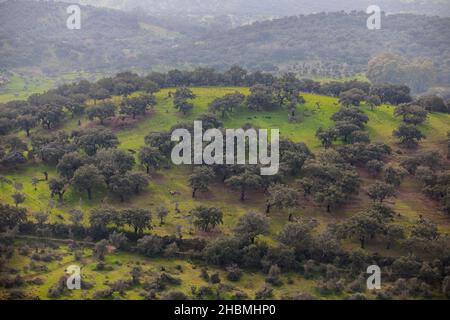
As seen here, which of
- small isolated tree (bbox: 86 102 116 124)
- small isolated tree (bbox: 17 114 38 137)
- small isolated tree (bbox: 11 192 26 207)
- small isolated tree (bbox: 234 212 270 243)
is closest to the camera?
small isolated tree (bbox: 234 212 270 243)

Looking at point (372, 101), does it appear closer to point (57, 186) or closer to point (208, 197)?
point (208, 197)

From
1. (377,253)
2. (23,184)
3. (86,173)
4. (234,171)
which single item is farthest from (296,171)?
(23,184)

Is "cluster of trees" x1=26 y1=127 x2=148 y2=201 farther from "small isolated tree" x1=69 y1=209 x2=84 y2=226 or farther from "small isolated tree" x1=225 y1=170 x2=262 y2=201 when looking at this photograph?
"small isolated tree" x1=225 y1=170 x2=262 y2=201

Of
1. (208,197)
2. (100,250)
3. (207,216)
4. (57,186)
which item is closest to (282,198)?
(207,216)

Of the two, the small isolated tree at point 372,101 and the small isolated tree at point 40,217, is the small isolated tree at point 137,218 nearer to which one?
the small isolated tree at point 40,217

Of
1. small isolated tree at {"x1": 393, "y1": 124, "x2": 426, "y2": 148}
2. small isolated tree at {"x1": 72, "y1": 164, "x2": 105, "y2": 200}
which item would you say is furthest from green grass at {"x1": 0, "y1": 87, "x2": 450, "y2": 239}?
small isolated tree at {"x1": 72, "y1": 164, "x2": 105, "y2": 200}

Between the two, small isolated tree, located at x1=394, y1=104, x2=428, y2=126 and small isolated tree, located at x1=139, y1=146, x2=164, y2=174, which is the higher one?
small isolated tree, located at x1=394, y1=104, x2=428, y2=126

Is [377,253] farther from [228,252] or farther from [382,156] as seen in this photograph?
[382,156]
